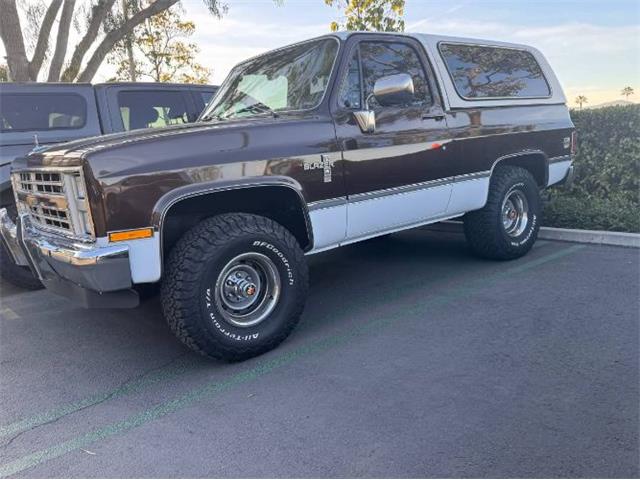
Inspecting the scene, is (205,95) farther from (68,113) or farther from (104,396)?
(104,396)

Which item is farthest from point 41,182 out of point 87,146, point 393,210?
point 393,210

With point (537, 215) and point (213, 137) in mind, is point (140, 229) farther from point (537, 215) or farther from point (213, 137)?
point (537, 215)

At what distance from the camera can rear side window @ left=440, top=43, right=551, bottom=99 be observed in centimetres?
487

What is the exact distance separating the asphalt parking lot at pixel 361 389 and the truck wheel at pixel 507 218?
0.54 metres

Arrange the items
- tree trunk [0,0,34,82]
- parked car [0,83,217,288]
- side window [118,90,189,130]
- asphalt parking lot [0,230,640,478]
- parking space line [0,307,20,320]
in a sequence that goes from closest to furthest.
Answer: asphalt parking lot [0,230,640,478]
parking space line [0,307,20,320]
parked car [0,83,217,288]
side window [118,90,189,130]
tree trunk [0,0,34,82]

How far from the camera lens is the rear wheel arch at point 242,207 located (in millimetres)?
3350

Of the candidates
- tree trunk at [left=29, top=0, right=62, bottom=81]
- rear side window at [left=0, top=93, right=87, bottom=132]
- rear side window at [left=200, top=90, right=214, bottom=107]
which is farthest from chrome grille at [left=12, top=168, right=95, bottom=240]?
tree trunk at [left=29, top=0, right=62, bottom=81]

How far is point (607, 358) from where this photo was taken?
3.20 metres

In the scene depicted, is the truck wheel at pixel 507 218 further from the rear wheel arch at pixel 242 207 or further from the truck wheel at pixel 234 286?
the truck wheel at pixel 234 286

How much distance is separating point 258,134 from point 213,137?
31 centimetres

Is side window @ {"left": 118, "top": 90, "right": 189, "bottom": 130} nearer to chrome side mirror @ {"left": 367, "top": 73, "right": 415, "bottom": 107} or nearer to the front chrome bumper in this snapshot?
the front chrome bumper

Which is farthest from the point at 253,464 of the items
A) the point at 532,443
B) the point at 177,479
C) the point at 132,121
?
the point at 132,121

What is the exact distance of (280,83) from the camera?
13.8 ft

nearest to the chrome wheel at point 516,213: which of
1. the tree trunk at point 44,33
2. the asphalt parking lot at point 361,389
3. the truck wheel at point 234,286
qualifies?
the asphalt parking lot at point 361,389
